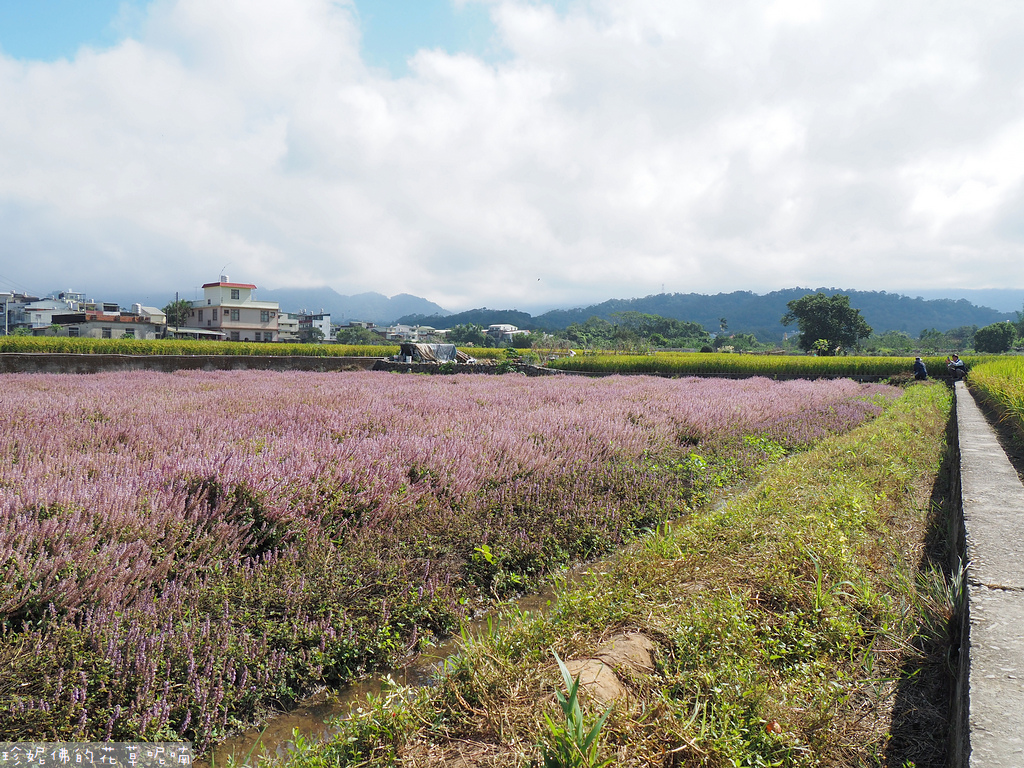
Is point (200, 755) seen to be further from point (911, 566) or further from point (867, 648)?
point (911, 566)

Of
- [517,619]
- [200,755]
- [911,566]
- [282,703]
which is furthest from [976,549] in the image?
[200,755]

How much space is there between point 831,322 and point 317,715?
3916 inches

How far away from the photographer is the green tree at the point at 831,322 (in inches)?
3361

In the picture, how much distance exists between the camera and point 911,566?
306cm

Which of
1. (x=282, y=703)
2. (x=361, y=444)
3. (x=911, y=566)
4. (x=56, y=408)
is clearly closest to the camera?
(x=282, y=703)

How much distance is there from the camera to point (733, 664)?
6.68 ft

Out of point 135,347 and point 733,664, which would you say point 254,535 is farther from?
point 135,347

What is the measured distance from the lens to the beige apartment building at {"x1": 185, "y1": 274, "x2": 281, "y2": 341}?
230 feet

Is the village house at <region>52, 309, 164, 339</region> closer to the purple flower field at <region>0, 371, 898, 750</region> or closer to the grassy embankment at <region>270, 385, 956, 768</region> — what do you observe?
the purple flower field at <region>0, 371, 898, 750</region>

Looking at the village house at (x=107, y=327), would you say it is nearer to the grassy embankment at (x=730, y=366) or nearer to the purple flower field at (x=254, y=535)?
the grassy embankment at (x=730, y=366)

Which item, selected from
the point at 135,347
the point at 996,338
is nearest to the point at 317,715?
the point at 135,347

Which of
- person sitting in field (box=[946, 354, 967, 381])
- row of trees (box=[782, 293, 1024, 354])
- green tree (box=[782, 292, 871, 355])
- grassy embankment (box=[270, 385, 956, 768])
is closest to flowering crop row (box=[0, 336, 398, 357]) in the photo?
grassy embankment (box=[270, 385, 956, 768])

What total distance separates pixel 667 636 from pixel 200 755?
186 cm

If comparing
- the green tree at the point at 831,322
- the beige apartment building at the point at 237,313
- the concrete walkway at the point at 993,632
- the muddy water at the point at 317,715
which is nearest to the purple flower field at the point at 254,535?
the muddy water at the point at 317,715
